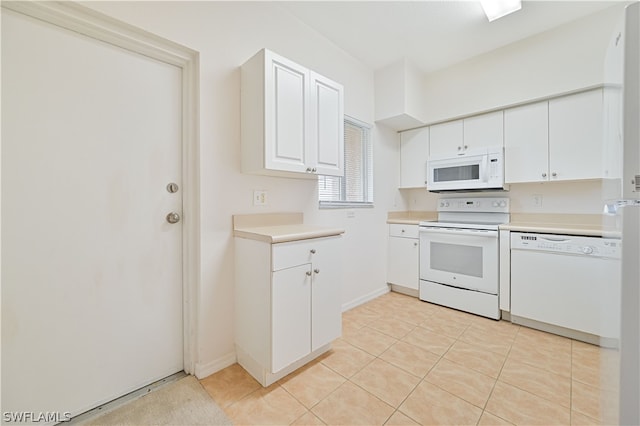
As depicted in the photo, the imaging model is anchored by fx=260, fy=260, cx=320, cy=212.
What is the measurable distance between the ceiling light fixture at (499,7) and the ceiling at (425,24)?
0.29 ft

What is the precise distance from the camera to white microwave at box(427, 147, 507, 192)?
258 centimetres

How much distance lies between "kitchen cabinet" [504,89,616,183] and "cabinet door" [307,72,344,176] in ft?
5.93

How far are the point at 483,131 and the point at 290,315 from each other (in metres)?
2.70

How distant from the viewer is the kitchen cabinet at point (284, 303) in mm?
1507

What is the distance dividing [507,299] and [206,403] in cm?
251

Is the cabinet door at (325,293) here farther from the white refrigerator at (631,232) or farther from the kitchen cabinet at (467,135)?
the kitchen cabinet at (467,135)

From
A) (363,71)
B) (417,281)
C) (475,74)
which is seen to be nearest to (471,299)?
(417,281)

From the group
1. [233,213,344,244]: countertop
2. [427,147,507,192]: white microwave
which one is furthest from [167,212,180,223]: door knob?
[427,147,507,192]: white microwave

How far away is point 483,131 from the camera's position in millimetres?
2762

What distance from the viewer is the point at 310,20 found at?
2.20 m

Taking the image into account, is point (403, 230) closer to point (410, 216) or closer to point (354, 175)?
point (410, 216)

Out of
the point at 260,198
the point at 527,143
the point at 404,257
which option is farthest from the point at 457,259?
the point at 260,198

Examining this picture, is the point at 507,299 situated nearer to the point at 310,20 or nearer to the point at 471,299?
the point at 471,299

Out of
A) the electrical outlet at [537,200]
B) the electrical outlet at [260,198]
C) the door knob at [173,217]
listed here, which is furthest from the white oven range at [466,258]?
the door knob at [173,217]
